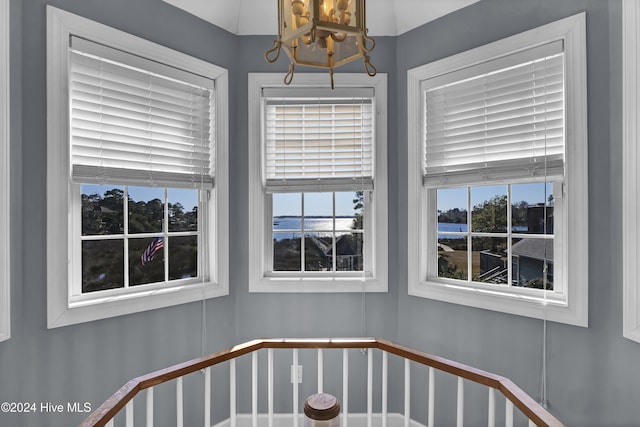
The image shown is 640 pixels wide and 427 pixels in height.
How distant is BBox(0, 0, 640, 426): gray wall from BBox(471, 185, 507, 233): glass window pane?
445mm

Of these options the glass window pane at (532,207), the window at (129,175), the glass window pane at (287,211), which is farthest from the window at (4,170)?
the glass window pane at (532,207)

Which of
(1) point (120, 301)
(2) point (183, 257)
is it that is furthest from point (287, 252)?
(1) point (120, 301)

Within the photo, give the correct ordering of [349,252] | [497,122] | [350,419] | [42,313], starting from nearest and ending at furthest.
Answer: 1. [42,313]
2. [497,122]
3. [350,419]
4. [349,252]

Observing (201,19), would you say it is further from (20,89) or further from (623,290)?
(623,290)

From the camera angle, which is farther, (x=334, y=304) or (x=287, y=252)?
(x=287, y=252)

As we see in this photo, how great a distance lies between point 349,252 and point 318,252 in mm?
222

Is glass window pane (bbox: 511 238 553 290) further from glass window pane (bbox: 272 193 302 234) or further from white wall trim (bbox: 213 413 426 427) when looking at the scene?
glass window pane (bbox: 272 193 302 234)

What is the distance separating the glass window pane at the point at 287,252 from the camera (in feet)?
8.70

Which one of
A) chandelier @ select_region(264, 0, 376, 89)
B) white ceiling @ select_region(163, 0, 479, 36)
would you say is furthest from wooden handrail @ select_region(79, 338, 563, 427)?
white ceiling @ select_region(163, 0, 479, 36)

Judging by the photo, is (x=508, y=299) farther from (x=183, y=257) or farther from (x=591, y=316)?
(x=183, y=257)

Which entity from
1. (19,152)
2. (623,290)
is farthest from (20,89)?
(623,290)

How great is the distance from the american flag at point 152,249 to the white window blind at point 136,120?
1.18 ft

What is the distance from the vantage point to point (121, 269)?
6.95 feet

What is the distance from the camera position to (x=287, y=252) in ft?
8.73
